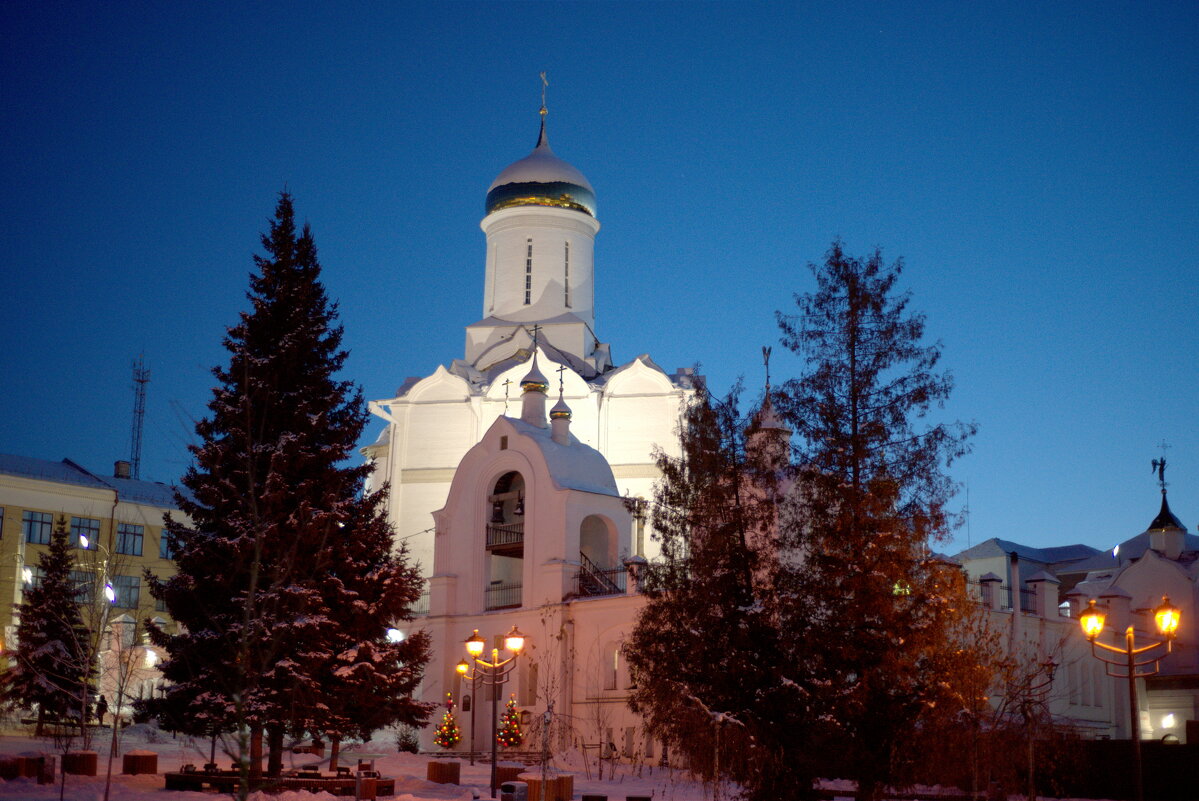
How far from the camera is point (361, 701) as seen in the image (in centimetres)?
1880

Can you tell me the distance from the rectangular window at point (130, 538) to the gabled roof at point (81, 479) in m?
0.91

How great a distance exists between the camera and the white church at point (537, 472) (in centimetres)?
2772

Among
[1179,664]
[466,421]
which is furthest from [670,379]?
[1179,664]

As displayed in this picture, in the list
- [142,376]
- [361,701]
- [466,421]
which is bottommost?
[361,701]

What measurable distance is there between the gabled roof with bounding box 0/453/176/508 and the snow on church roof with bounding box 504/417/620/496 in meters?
14.8

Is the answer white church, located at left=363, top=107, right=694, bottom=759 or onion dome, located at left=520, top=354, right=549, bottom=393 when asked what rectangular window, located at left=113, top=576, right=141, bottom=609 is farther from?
onion dome, located at left=520, top=354, right=549, bottom=393

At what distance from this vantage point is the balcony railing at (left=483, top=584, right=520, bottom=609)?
1203 inches

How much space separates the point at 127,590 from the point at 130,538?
199 cm

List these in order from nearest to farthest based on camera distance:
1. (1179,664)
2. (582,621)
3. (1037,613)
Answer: (582,621)
(1037,613)
(1179,664)

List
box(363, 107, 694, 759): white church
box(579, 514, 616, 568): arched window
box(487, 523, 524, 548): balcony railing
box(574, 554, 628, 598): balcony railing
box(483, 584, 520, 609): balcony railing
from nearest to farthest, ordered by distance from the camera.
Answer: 1. box(363, 107, 694, 759): white church
2. box(574, 554, 628, 598): balcony railing
3. box(483, 584, 520, 609): balcony railing
4. box(487, 523, 524, 548): balcony railing
5. box(579, 514, 616, 568): arched window

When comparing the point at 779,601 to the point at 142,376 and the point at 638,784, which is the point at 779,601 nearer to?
the point at 638,784

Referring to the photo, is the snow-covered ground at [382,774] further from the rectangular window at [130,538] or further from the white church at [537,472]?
the rectangular window at [130,538]

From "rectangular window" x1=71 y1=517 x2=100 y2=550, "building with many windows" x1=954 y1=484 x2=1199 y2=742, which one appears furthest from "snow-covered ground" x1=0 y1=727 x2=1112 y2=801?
"rectangular window" x1=71 y1=517 x2=100 y2=550

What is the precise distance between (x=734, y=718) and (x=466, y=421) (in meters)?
22.3
